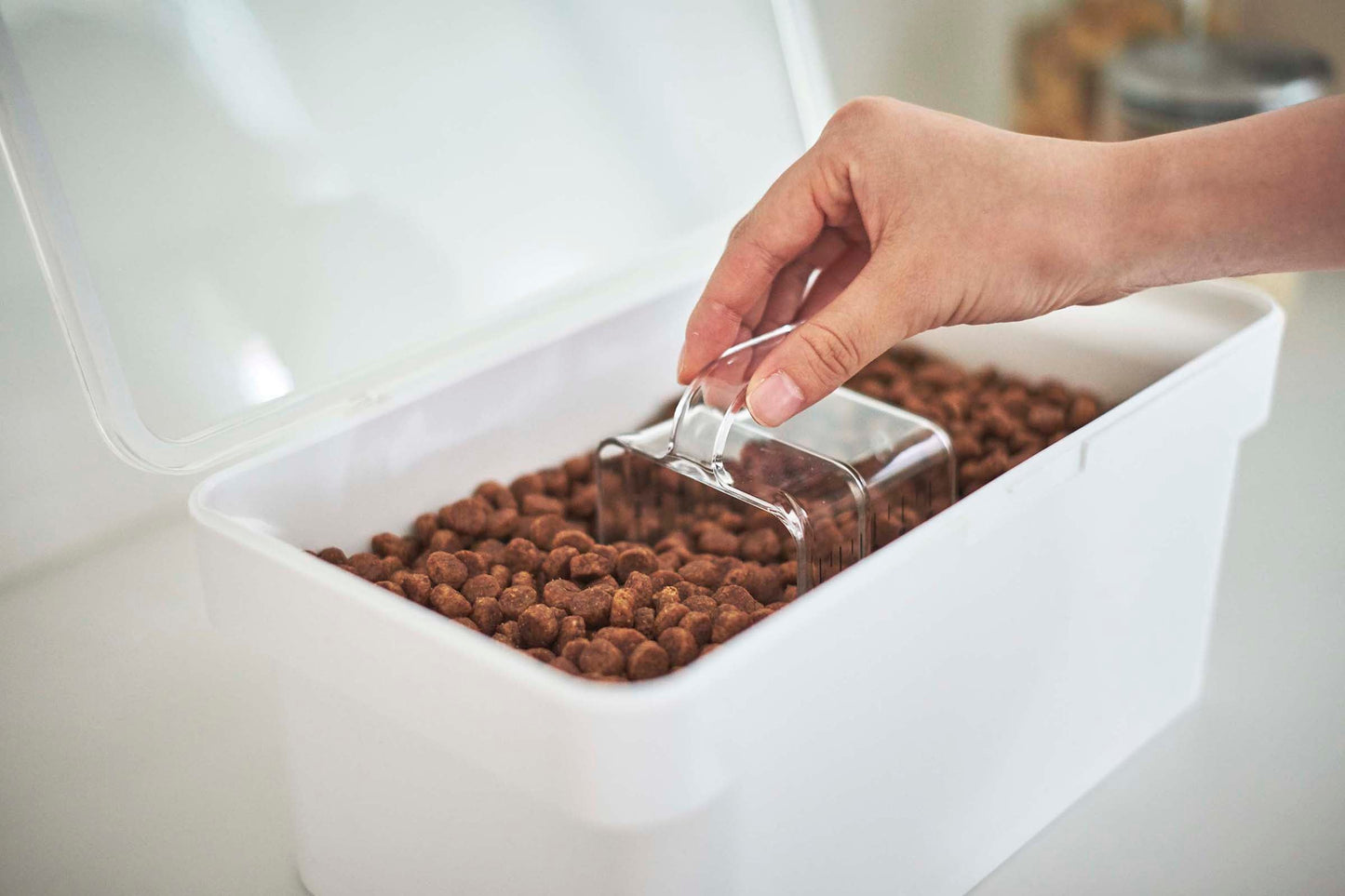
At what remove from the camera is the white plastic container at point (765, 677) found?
493 millimetres

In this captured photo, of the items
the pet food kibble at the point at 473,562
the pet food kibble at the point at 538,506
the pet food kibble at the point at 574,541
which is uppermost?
the pet food kibble at the point at 473,562

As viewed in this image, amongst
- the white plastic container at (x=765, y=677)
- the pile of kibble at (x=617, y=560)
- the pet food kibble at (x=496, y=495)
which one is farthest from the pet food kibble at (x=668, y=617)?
the pet food kibble at (x=496, y=495)

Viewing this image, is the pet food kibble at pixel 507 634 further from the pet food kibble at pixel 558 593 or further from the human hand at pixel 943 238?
the human hand at pixel 943 238

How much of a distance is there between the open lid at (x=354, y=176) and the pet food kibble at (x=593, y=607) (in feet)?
0.62

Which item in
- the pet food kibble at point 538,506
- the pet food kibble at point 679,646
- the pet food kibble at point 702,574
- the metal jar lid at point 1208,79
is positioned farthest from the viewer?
the metal jar lid at point 1208,79

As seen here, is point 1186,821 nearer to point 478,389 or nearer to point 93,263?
point 478,389

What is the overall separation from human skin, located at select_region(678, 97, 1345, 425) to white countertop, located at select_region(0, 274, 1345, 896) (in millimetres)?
297

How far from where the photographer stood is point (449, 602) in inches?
26.1

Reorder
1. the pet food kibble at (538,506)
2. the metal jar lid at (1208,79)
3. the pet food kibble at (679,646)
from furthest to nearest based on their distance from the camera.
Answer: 1. the metal jar lid at (1208,79)
2. the pet food kibble at (538,506)
3. the pet food kibble at (679,646)

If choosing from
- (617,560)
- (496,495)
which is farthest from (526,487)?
(617,560)

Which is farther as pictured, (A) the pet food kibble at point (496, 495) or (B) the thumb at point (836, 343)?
(A) the pet food kibble at point (496, 495)

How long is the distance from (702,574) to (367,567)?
0.57ft

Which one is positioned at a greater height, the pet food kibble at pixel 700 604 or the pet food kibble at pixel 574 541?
the pet food kibble at pixel 700 604

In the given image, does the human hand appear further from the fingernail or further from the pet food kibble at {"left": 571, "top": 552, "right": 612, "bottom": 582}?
the pet food kibble at {"left": 571, "top": 552, "right": 612, "bottom": 582}
